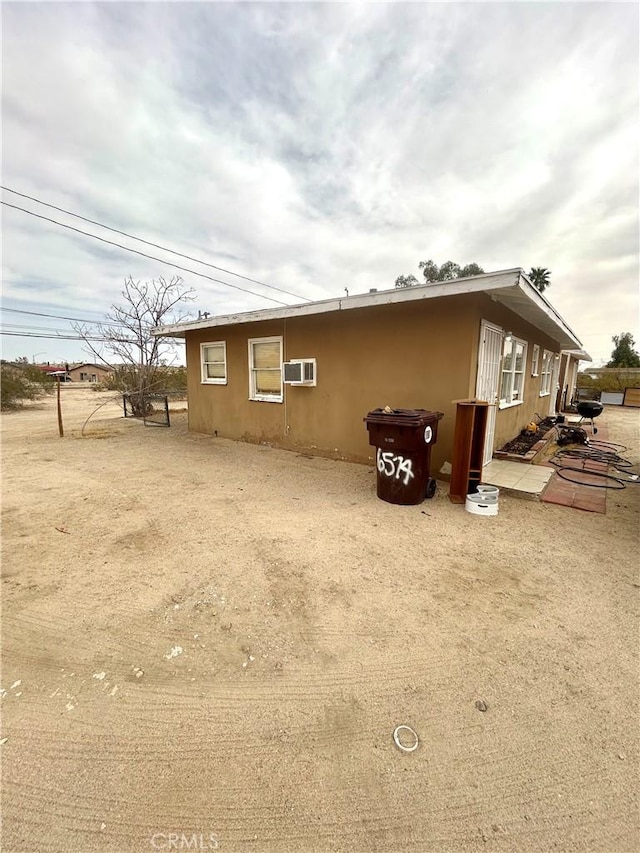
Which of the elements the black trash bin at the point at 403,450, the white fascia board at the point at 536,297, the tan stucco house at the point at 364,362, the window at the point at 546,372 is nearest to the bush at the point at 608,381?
the window at the point at 546,372

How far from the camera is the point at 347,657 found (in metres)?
1.87

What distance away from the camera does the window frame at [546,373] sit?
398 inches

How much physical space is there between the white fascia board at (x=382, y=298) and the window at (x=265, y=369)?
54 cm

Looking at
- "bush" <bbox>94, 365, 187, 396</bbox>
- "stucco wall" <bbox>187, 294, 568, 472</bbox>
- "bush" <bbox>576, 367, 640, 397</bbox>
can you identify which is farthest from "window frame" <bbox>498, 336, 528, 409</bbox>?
"bush" <bbox>576, 367, 640, 397</bbox>

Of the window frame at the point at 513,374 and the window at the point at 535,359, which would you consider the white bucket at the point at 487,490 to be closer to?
the window frame at the point at 513,374

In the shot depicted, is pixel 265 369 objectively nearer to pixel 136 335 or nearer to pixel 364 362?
pixel 364 362

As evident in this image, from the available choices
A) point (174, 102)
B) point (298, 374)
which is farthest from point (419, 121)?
point (298, 374)

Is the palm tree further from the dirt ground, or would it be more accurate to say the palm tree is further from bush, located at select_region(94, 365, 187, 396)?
the dirt ground

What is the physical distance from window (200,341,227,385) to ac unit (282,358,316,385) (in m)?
2.32

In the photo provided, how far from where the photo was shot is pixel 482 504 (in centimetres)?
383

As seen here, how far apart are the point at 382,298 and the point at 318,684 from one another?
4444mm

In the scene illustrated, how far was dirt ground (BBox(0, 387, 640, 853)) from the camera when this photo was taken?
116cm

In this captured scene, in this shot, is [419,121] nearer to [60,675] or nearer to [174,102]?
[174,102]

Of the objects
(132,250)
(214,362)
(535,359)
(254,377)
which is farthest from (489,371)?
(132,250)
